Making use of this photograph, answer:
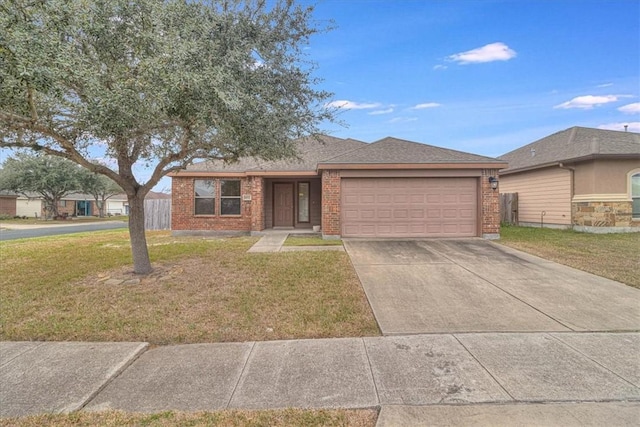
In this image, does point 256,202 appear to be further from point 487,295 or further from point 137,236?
point 487,295

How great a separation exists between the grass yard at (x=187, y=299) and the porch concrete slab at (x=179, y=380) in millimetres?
347

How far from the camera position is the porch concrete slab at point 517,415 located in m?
2.53

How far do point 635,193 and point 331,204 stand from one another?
38.2 feet

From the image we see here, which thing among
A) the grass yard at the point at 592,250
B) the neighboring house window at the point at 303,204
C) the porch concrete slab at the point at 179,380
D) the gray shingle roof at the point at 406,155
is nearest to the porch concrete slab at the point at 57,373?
the porch concrete slab at the point at 179,380

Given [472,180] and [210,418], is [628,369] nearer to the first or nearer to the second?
[210,418]

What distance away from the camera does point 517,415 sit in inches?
103

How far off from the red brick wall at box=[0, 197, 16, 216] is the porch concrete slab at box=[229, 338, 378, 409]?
4874cm

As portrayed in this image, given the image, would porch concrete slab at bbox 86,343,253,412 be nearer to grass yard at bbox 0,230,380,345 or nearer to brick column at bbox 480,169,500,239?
grass yard at bbox 0,230,380,345

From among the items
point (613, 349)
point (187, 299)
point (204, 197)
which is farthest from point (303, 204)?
point (613, 349)

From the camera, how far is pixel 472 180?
11828 mm

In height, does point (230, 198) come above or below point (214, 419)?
above

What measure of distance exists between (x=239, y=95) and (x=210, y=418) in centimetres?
401

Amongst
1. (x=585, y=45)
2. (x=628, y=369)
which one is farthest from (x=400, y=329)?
(x=585, y=45)

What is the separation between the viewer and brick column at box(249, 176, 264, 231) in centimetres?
1361
